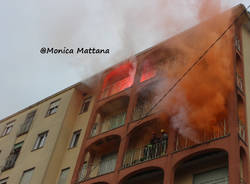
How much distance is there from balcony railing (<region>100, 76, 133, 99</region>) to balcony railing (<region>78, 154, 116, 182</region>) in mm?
5008

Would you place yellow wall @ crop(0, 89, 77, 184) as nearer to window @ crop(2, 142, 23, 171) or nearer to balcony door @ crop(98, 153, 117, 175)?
window @ crop(2, 142, 23, 171)

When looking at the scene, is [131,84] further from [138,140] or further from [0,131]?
[0,131]

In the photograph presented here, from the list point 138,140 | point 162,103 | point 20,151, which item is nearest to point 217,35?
point 162,103

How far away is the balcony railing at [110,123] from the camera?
→ 2473 centimetres

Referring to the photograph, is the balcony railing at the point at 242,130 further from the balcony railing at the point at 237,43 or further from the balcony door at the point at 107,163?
the balcony door at the point at 107,163

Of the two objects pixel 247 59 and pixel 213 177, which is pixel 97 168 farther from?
pixel 247 59

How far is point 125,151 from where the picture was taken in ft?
69.8

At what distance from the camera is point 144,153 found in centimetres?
2092

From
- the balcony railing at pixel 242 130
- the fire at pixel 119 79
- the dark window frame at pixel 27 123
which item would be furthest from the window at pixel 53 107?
the balcony railing at pixel 242 130

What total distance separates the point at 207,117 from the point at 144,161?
3612 millimetres

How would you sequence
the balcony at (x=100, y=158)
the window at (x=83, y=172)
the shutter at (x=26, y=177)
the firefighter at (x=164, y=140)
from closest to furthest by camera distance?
the firefighter at (x=164, y=140)
the window at (x=83, y=172)
the balcony at (x=100, y=158)
the shutter at (x=26, y=177)

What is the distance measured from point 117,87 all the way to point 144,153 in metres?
7.32

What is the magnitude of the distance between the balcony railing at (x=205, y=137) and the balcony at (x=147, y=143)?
919 mm

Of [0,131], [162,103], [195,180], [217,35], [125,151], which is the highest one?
[0,131]
